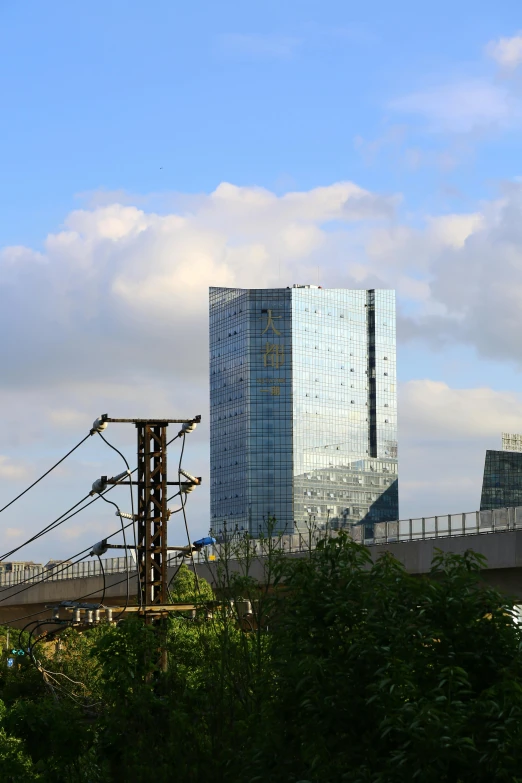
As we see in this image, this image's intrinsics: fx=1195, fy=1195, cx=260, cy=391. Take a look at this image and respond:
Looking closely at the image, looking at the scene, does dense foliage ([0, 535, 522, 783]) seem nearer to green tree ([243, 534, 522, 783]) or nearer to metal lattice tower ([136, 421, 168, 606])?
green tree ([243, 534, 522, 783])

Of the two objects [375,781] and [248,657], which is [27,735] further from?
[375,781]

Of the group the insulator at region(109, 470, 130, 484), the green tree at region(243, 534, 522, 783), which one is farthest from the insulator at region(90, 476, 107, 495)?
the green tree at region(243, 534, 522, 783)

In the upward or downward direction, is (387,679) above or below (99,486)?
below

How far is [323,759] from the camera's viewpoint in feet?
47.0

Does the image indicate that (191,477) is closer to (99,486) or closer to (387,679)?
(99,486)

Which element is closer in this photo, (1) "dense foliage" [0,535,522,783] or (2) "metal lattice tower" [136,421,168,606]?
(1) "dense foliage" [0,535,522,783]

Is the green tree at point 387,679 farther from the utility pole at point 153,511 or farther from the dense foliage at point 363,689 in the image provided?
the utility pole at point 153,511

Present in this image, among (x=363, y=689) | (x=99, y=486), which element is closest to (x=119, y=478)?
(x=99, y=486)

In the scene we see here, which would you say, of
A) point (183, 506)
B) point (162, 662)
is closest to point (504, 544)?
point (183, 506)

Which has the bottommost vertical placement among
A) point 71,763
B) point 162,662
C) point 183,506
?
point 71,763

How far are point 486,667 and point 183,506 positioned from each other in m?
20.8

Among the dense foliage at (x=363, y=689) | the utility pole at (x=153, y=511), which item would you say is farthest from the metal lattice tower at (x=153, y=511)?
the dense foliage at (x=363, y=689)

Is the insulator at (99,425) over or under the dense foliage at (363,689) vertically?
over

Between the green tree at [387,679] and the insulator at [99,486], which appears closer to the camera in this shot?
the green tree at [387,679]
